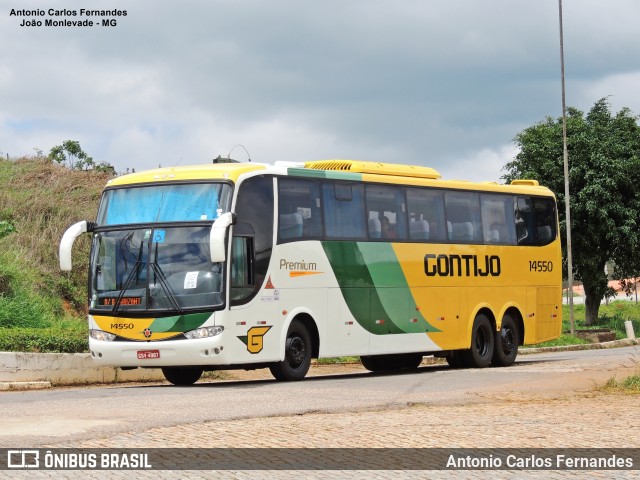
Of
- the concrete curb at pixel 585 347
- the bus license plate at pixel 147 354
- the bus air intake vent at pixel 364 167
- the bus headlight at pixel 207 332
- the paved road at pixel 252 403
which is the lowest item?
the concrete curb at pixel 585 347

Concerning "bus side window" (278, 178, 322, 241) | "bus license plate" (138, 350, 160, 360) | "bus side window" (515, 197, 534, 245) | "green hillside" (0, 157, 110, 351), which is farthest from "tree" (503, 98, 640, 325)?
"bus license plate" (138, 350, 160, 360)

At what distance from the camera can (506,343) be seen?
27.4m

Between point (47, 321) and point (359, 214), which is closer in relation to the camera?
point (359, 214)

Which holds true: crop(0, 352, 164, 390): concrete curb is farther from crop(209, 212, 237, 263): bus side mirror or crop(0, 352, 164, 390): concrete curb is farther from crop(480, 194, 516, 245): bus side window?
crop(480, 194, 516, 245): bus side window

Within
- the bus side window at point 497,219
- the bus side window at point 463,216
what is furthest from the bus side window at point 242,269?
the bus side window at point 497,219

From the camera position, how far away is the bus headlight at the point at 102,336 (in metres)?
20.2

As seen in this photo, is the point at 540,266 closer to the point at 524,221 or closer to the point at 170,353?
the point at 524,221

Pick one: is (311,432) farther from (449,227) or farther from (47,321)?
(47,321)

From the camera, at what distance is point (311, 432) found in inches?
486

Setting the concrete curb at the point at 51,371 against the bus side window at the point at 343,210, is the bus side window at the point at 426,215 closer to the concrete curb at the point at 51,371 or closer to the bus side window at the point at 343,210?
the bus side window at the point at 343,210

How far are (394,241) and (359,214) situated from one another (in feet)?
4.08

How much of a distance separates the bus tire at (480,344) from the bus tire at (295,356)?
5689mm

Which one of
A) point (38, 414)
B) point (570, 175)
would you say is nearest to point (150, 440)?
point (38, 414)

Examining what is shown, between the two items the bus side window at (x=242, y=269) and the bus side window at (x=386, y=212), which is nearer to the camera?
the bus side window at (x=242, y=269)
